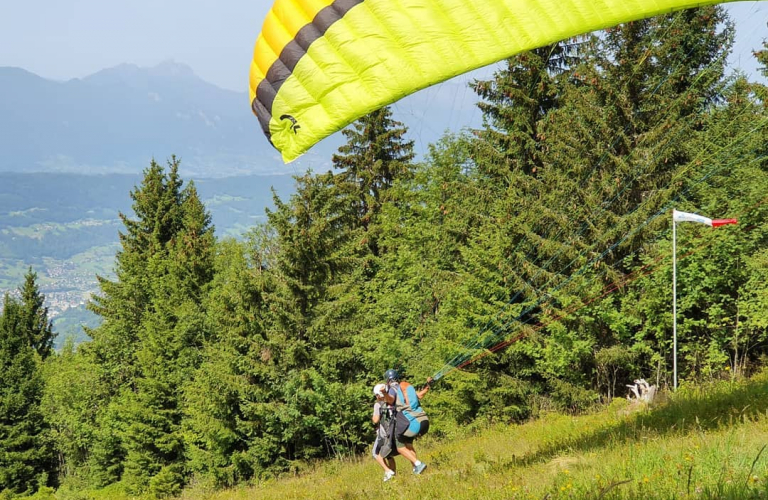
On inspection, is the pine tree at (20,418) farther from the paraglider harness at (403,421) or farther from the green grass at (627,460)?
the paraglider harness at (403,421)

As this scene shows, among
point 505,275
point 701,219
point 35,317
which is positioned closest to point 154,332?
point 505,275

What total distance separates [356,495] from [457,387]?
37.1ft

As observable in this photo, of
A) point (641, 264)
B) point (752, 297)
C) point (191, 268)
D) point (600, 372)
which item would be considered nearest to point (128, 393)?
point (191, 268)

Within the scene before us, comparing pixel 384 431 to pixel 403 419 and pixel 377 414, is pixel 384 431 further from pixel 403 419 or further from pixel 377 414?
pixel 403 419

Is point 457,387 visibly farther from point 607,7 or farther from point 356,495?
point 607,7

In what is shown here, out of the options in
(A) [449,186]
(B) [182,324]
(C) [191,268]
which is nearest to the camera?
(A) [449,186]

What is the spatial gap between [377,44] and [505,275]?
Result: 46.6 feet

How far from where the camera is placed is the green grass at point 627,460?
463cm

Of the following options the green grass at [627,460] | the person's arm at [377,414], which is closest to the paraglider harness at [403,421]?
the person's arm at [377,414]

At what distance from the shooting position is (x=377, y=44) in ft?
18.6

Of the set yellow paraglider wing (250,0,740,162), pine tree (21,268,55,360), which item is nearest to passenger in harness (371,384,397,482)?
yellow paraglider wing (250,0,740,162)

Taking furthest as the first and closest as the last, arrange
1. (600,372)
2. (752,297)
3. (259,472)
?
(259,472)
(600,372)
(752,297)

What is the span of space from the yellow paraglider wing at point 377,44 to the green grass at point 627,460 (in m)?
3.47

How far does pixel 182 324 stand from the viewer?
2956 centimetres
